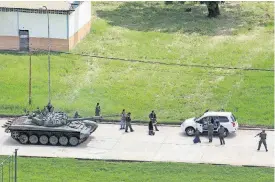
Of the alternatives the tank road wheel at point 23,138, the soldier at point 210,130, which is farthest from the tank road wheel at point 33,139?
the soldier at point 210,130

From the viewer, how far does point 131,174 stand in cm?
5084

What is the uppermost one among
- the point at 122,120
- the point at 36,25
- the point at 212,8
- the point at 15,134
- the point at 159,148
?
the point at 212,8

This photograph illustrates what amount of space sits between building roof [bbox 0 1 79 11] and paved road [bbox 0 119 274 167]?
15626 mm

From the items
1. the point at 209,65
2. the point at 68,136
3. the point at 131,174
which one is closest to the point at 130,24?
the point at 209,65

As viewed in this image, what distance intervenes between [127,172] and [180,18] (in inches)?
1274

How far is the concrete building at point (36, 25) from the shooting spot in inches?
2837

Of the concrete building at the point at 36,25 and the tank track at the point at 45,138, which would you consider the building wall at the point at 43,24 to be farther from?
the tank track at the point at 45,138

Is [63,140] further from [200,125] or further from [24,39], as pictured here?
[24,39]

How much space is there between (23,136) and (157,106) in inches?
433

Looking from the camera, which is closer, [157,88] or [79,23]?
[157,88]

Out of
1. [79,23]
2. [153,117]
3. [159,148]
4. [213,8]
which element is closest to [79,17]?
[79,23]

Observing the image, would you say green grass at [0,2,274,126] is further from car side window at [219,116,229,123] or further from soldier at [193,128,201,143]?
soldier at [193,128,201,143]

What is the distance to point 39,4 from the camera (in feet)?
239

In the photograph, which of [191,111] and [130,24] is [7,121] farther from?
[130,24]
